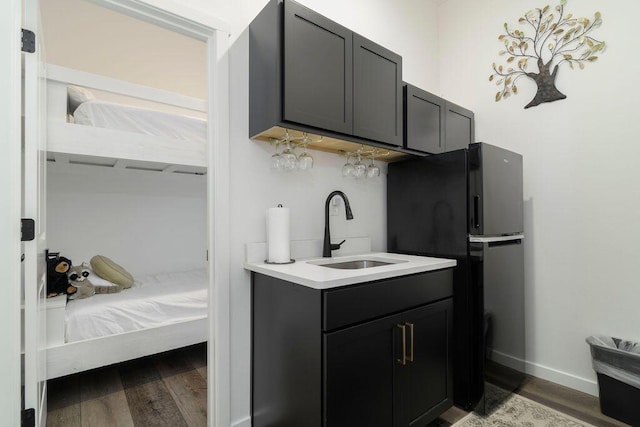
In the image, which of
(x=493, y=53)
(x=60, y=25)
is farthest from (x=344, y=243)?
(x=60, y=25)

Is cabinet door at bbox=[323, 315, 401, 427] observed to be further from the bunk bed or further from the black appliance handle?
the bunk bed

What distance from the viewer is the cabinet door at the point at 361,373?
3.86ft

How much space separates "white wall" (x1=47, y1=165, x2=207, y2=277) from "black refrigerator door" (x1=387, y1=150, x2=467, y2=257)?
98.6 inches

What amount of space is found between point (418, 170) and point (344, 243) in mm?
704

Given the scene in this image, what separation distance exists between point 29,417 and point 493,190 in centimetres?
249

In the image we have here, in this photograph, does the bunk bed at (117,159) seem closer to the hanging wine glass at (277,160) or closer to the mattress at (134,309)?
the mattress at (134,309)

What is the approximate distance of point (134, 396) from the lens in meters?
1.99

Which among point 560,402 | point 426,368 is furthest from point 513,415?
point 426,368

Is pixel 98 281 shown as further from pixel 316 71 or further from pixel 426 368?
pixel 426 368

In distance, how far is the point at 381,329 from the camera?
135 centimetres

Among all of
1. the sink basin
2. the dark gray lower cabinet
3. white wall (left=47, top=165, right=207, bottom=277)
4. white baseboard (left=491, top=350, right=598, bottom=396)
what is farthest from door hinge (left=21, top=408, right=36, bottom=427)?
white baseboard (left=491, top=350, right=598, bottom=396)

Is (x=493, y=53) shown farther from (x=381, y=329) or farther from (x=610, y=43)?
(x=381, y=329)

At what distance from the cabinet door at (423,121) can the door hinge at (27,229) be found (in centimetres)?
191

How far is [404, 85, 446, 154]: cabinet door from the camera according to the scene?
1.97 m
